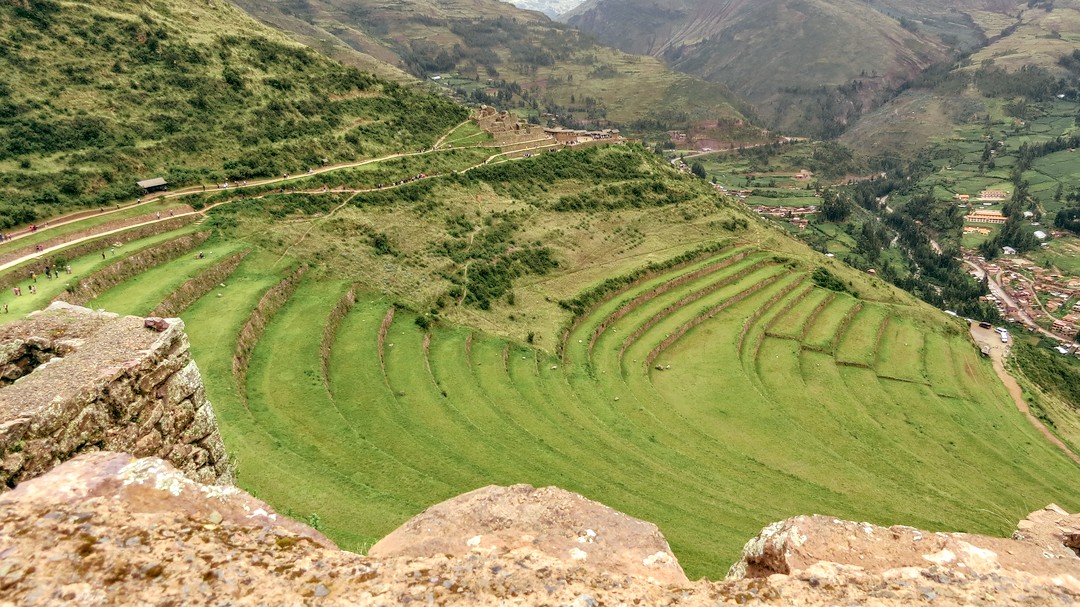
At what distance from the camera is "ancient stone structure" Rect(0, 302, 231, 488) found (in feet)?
34.0

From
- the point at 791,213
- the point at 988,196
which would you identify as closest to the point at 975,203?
the point at 988,196

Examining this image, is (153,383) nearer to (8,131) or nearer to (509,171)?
(8,131)

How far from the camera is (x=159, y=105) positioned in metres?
52.1

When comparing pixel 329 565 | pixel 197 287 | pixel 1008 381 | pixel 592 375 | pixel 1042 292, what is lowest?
pixel 1008 381

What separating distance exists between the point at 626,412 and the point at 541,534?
82.8ft

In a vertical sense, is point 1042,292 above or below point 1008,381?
above

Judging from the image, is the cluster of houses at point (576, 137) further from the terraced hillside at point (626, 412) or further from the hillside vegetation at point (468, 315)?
the terraced hillside at point (626, 412)

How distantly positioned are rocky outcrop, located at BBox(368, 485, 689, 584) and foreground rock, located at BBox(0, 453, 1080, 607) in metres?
0.11

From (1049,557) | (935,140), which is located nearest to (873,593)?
(1049,557)

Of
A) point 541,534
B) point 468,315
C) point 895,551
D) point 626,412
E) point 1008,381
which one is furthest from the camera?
point 1008,381

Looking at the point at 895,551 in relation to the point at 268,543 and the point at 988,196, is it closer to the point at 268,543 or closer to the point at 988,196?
the point at 268,543

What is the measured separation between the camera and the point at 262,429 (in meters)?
23.9

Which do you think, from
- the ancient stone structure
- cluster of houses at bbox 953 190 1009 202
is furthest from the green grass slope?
cluster of houses at bbox 953 190 1009 202

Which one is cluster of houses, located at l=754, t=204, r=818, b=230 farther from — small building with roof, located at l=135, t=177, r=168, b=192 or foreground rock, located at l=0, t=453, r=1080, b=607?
foreground rock, located at l=0, t=453, r=1080, b=607
